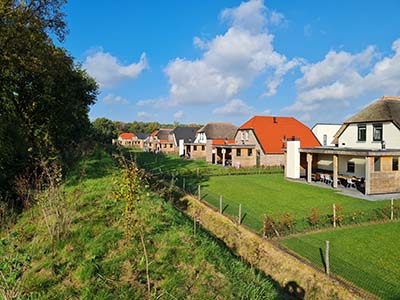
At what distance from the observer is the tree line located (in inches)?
419

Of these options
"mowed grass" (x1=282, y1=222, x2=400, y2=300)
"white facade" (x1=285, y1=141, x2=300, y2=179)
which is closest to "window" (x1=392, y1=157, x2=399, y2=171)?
"white facade" (x1=285, y1=141, x2=300, y2=179)

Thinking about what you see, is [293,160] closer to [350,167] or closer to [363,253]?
[350,167]

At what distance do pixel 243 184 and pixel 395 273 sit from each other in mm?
14194

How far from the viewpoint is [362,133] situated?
2309cm

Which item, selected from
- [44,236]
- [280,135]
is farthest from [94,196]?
[280,135]

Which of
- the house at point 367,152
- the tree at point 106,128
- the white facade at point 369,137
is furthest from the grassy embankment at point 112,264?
the tree at point 106,128

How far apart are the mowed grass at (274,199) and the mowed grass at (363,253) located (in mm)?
1937

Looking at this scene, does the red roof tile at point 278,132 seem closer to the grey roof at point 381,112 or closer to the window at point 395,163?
the grey roof at point 381,112

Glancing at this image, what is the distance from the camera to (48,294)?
5.15 metres

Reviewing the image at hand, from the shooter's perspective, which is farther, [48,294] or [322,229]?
[322,229]

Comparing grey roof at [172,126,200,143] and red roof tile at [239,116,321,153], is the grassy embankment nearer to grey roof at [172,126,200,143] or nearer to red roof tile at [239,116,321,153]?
red roof tile at [239,116,321,153]

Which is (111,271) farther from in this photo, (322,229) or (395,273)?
(322,229)

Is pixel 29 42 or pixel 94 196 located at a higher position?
pixel 29 42

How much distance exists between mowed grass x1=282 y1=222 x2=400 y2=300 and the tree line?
9.68 meters
